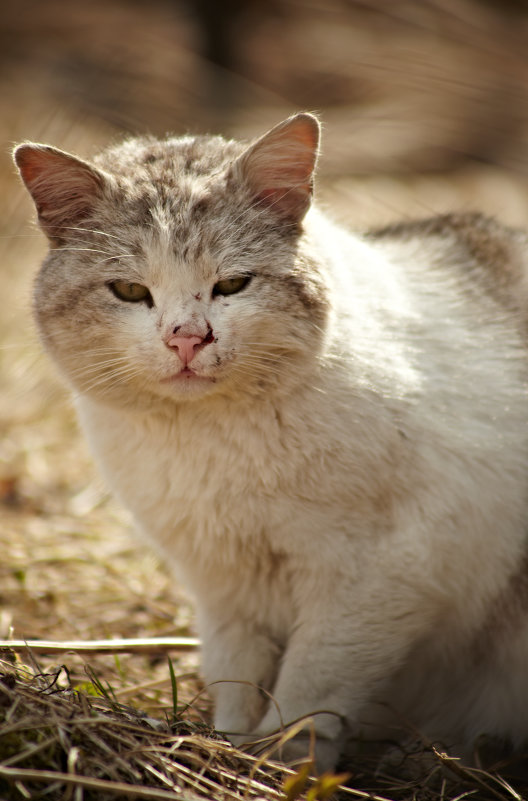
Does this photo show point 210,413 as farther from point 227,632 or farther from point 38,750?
point 38,750

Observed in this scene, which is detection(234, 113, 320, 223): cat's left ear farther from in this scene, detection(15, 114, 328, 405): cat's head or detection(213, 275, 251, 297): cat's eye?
detection(213, 275, 251, 297): cat's eye

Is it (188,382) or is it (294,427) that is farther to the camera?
(294,427)

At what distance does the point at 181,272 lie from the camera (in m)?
2.17

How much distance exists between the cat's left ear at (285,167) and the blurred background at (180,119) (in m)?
1.23

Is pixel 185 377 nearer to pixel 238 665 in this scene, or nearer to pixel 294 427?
pixel 294 427

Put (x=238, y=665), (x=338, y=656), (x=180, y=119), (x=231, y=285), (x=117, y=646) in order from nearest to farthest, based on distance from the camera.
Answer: (x=231, y=285), (x=338, y=656), (x=238, y=665), (x=117, y=646), (x=180, y=119)

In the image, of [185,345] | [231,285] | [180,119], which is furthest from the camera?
[180,119]

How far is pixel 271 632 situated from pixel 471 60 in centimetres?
473

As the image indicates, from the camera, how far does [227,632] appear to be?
2.66 meters

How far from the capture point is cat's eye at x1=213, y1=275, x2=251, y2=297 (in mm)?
2236

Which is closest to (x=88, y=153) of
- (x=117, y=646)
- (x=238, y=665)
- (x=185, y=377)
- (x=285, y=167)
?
(x=285, y=167)

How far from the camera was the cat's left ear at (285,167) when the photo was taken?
89.6 inches

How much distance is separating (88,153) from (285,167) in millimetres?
2024

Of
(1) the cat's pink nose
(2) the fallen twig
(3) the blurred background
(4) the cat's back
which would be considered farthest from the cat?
(3) the blurred background
